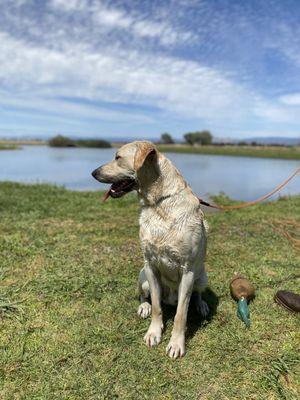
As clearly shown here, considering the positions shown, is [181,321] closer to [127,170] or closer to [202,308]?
[202,308]

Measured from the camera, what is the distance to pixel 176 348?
3.93 m

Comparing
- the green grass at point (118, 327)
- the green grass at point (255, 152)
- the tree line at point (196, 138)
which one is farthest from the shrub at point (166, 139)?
the green grass at point (118, 327)

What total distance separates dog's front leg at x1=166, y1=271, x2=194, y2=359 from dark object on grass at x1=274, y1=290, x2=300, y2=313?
1.66 meters

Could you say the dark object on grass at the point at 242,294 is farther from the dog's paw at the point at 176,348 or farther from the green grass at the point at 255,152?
the green grass at the point at 255,152

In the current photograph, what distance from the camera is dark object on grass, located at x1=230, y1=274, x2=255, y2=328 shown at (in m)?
4.61

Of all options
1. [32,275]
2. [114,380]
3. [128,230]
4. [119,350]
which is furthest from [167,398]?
[128,230]

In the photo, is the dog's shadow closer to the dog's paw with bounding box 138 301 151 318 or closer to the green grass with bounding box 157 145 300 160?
the dog's paw with bounding box 138 301 151 318

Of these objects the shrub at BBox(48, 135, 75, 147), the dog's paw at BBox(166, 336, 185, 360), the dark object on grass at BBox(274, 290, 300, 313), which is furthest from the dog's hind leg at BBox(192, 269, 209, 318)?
the shrub at BBox(48, 135, 75, 147)

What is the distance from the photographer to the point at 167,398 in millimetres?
3354

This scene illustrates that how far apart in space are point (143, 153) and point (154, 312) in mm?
1903

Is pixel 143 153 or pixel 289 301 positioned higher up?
pixel 143 153

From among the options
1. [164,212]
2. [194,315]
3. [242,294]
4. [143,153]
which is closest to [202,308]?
[194,315]

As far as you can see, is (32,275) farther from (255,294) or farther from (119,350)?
(255,294)

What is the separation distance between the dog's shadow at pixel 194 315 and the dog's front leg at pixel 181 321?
30 cm
